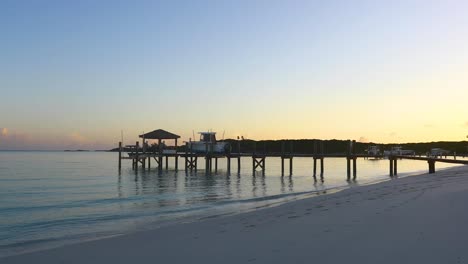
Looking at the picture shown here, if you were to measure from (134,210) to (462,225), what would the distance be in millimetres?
12730

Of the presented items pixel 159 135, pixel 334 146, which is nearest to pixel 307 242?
pixel 159 135

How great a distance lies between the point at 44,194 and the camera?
2428 cm

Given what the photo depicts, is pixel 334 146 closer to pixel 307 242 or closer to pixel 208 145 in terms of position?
pixel 208 145

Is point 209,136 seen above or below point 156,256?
above

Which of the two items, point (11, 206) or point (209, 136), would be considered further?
point (209, 136)

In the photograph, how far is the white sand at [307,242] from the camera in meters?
6.26

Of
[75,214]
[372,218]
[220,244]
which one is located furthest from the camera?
[75,214]

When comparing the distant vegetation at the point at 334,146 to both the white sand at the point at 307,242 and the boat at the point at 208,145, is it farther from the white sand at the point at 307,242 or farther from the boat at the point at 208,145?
the white sand at the point at 307,242

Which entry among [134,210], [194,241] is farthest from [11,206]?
[194,241]

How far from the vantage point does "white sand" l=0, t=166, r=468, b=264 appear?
20.5ft

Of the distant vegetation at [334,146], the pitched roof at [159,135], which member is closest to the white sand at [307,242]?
the pitched roof at [159,135]

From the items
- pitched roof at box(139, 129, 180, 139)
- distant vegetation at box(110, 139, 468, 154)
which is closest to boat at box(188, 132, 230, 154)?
pitched roof at box(139, 129, 180, 139)

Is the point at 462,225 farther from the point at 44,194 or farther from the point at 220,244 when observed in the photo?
the point at 44,194

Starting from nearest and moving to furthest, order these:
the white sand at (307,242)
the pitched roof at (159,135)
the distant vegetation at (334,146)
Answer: the white sand at (307,242), the pitched roof at (159,135), the distant vegetation at (334,146)
